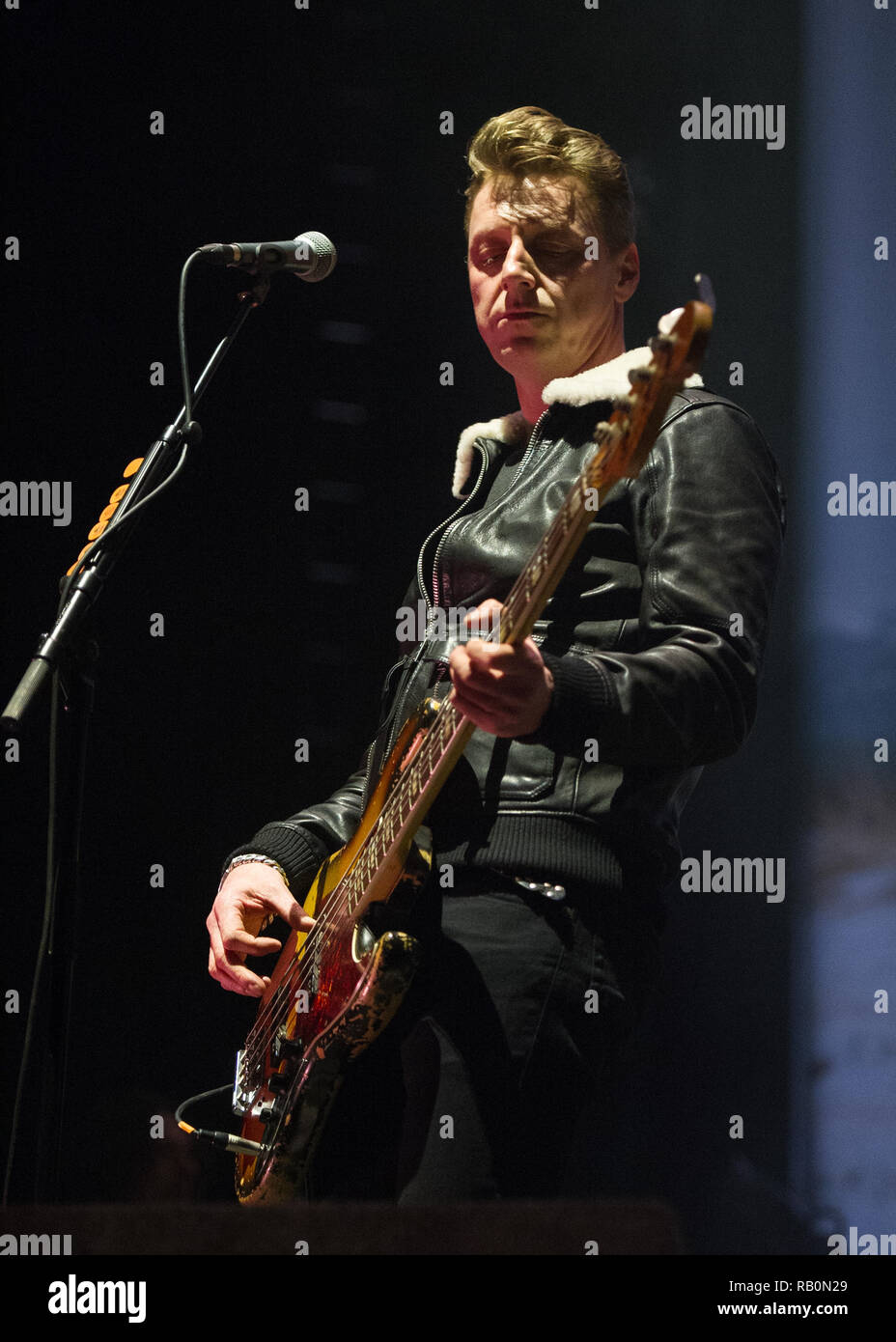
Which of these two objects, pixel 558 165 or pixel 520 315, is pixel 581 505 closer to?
pixel 520 315

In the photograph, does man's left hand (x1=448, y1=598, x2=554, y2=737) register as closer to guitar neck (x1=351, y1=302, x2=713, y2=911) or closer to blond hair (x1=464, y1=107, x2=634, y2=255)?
guitar neck (x1=351, y1=302, x2=713, y2=911)

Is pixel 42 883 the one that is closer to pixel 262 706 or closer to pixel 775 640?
pixel 262 706

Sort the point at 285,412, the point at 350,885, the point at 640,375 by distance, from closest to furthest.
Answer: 1. the point at 640,375
2. the point at 350,885
3. the point at 285,412

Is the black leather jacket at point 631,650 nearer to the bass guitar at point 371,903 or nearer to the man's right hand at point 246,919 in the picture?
the bass guitar at point 371,903

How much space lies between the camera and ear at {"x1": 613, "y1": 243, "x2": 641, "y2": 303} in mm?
2178

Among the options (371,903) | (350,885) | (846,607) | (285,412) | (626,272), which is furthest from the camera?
(285,412)

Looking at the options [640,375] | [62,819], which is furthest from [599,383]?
[62,819]

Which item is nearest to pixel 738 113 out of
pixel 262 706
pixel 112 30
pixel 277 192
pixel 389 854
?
pixel 277 192

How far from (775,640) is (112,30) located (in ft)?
6.46

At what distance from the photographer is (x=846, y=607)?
2631 millimetres

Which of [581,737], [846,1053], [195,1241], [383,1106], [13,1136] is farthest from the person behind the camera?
[846,1053]

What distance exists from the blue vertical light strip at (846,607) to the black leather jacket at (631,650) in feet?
2.41

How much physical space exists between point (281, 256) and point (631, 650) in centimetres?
84

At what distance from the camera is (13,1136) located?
1.77 metres
